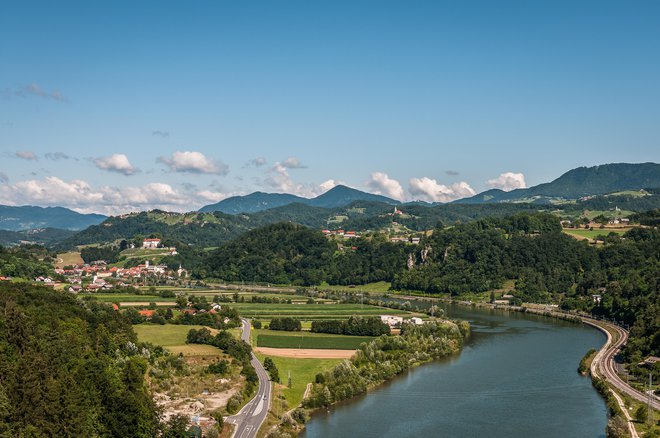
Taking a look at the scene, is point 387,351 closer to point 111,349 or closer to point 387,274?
point 111,349

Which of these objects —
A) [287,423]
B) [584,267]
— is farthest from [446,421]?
[584,267]

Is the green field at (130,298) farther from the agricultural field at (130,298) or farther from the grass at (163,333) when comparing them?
the grass at (163,333)

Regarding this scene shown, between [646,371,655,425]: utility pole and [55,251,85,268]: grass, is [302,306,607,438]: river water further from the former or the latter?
[55,251,85,268]: grass

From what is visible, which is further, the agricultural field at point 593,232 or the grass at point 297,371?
the agricultural field at point 593,232

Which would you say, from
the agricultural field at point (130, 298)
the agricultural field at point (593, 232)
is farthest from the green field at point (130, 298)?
the agricultural field at point (593, 232)

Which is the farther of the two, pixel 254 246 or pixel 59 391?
pixel 254 246

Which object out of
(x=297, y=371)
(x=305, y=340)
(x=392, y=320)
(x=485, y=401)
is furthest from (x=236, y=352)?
(x=392, y=320)

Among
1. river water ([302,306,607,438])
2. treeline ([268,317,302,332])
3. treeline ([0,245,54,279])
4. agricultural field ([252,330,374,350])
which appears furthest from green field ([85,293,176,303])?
river water ([302,306,607,438])
